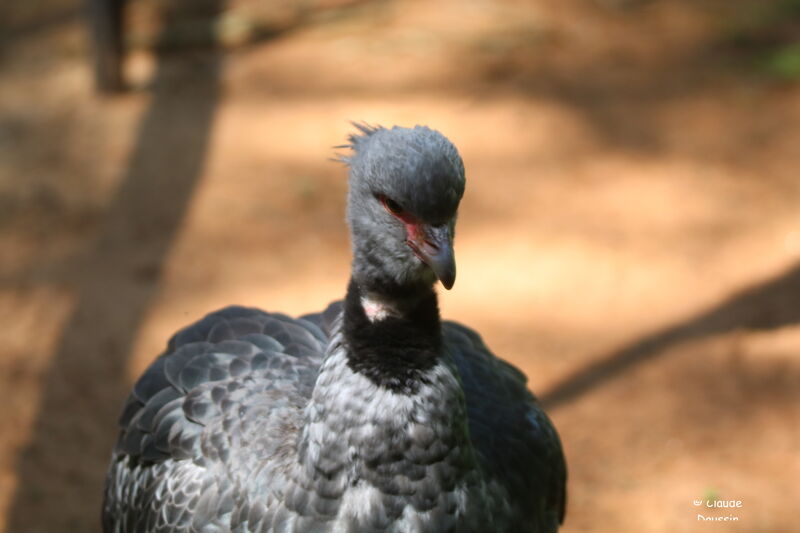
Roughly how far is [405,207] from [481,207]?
3.22m

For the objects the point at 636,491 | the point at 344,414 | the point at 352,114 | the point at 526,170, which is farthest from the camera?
the point at 352,114

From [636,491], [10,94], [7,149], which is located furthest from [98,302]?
[636,491]

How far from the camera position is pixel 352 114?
236 inches

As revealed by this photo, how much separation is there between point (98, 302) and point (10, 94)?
228 cm

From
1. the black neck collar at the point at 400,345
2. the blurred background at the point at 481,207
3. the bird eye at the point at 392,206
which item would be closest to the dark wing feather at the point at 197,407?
the black neck collar at the point at 400,345

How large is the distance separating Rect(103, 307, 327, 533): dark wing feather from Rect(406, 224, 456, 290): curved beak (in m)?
0.70

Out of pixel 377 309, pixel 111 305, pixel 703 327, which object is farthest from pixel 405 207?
pixel 111 305

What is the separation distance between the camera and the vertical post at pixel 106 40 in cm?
622

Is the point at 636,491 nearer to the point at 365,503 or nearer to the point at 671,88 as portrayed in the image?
the point at 365,503

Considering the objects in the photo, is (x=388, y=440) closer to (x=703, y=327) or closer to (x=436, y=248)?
(x=436, y=248)

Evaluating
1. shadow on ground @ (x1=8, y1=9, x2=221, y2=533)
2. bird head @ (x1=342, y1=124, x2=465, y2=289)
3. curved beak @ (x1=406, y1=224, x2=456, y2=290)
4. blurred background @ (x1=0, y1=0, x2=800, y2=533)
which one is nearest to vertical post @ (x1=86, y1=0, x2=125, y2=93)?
blurred background @ (x1=0, y1=0, x2=800, y2=533)

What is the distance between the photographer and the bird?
7.27 ft

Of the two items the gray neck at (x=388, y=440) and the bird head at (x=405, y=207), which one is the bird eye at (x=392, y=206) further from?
the gray neck at (x=388, y=440)

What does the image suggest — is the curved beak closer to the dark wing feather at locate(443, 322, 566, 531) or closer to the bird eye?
the bird eye
